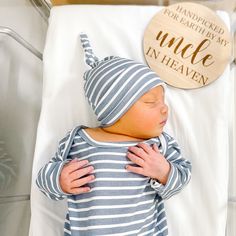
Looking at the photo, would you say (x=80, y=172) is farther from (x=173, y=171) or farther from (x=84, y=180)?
(x=173, y=171)

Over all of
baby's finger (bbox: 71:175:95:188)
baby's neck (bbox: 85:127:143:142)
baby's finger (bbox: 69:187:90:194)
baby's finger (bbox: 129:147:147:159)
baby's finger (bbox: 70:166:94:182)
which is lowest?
baby's finger (bbox: 69:187:90:194)

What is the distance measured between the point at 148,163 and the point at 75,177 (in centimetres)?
17

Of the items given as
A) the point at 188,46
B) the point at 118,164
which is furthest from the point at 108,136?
the point at 188,46

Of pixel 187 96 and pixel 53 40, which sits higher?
pixel 53 40

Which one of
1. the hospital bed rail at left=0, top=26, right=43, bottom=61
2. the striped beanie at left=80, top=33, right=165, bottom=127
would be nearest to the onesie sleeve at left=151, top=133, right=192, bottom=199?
the striped beanie at left=80, top=33, right=165, bottom=127

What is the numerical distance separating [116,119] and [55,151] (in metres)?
A: 0.25

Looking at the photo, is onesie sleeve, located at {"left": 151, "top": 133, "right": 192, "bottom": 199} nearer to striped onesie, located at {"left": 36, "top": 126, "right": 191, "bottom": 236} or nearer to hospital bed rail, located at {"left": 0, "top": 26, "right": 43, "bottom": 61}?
striped onesie, located at {"left": 36, "top": 126, "right": 191, "bottom": 236}

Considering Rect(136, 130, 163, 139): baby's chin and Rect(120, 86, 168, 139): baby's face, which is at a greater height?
Rect(120, 86, 168, 139): baby's face

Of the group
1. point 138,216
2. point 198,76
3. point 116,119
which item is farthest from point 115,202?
point 198,76

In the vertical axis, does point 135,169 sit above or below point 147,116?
below

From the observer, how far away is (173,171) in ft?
2.85

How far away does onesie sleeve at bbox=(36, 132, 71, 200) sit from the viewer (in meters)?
0.87

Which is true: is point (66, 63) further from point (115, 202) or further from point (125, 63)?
point (115, 202)

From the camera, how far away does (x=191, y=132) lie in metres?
0.98
